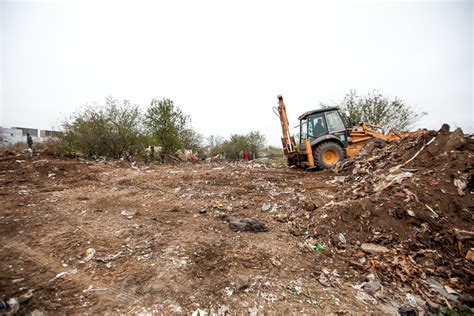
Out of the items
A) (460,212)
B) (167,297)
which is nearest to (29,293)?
(167,297)

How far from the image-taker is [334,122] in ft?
21.5

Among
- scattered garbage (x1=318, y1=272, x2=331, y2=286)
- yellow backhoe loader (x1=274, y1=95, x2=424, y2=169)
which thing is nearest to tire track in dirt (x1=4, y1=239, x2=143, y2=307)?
scattered garbage (x1=318, y1=272, x2=331, y2=286)

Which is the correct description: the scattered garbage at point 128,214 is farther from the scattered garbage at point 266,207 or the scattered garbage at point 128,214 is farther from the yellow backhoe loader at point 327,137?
the yellow backhoe loader at point 327,137

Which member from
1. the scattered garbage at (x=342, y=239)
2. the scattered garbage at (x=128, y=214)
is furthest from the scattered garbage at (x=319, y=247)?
the scattered garbage at (x=128, y=214)

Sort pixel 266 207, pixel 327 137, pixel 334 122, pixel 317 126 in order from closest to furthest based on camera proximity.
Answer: pixel 266 207
pixel 327 137
pixel 334 122
pixel 317 126

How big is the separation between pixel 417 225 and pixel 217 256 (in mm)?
2411

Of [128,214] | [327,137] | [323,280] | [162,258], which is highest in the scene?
[327,137]

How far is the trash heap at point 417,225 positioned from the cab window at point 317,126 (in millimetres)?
3151

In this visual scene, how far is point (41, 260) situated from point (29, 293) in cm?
55

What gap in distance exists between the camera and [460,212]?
2.38 meters

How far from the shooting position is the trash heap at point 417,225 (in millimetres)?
1886

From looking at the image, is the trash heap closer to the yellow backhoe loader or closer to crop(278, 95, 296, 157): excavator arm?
the yellow backhoe loader

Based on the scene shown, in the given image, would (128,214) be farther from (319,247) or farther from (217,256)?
(319,247)

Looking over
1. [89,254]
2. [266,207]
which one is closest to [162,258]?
[89,254]
